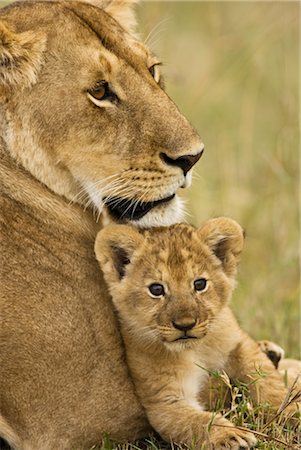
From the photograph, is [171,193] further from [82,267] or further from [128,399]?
[128,399]

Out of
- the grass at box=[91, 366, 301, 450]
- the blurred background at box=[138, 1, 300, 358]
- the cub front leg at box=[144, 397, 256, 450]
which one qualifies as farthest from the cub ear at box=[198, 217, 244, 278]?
the blurred background at box=[138, 1, 300, 358]

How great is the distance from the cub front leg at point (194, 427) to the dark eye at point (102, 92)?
1.21 meters

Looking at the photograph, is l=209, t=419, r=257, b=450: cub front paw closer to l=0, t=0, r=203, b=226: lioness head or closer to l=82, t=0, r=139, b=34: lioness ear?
l=0, t=0, r=203, b=226: lioness head

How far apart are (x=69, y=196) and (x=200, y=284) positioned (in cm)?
63

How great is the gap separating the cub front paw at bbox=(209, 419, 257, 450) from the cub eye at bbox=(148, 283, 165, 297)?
1.74 ft

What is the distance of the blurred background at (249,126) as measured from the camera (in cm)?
751

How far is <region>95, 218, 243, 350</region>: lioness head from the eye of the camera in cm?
439

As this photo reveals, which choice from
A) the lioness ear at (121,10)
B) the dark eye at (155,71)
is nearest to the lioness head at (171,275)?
the dark eye at (155,71)

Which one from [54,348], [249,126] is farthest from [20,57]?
[249,126]

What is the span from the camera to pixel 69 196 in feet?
15.4

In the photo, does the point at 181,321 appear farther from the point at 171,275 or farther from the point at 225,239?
the point at 225,239

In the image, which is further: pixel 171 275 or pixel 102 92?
pixel 102 92

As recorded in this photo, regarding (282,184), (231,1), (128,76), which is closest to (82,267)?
(128,76)

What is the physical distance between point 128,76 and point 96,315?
96 cm
